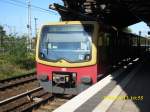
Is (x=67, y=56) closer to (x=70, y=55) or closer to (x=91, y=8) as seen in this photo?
(x=70, y=55)

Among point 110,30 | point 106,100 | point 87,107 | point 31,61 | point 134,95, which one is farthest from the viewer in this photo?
point 31,61

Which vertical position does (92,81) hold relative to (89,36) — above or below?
below

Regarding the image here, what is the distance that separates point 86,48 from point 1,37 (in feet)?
55.3

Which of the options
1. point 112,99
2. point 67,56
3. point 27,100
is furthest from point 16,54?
point 112,99

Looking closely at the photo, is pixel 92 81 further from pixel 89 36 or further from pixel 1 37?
pixel 1 37

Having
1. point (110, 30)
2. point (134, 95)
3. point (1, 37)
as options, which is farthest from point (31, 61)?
point (134, 95)

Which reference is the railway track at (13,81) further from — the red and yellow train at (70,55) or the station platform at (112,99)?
the station platform at (112,99)

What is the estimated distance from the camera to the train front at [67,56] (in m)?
11.8

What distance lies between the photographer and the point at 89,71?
461 inches

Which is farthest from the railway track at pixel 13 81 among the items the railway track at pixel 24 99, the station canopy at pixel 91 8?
the station canopy at pixel 91 8

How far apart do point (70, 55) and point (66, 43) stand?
0.45m

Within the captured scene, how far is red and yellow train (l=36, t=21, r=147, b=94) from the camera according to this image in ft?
38.6

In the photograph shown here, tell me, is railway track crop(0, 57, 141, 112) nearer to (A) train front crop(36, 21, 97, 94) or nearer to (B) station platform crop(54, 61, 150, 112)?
(A) train front crop(36, 21, 97, 94)

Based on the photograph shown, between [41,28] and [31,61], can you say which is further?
[31,61]
